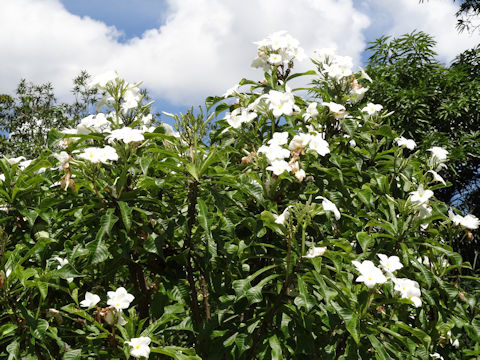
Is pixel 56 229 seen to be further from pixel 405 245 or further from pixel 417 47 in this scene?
pixel 417 47

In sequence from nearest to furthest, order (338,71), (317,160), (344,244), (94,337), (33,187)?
1. (94,337)
2. (344,244)
3. (33,187)
4. (317,160)
5. (338,71)

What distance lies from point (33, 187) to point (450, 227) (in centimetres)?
210

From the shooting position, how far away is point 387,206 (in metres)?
2.66

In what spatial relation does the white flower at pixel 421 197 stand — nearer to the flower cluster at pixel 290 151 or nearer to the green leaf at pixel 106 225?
the flower cluster at pixel 290 151

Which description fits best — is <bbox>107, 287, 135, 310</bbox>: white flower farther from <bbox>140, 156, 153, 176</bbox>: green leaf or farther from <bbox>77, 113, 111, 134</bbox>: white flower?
<bbox>77, 113, 111, 134</bbox>: white flower

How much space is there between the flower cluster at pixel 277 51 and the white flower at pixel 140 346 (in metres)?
1.53

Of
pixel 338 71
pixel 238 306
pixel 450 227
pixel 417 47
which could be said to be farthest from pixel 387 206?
pixel 417 47

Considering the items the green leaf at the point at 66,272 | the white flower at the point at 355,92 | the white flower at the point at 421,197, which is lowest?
the green leaf at the point at 66,272

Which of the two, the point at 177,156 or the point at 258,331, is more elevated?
the point at 177,156

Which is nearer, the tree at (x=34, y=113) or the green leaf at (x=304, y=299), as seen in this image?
the green leaf at (x=304, y=299)

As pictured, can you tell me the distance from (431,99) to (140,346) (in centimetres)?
858

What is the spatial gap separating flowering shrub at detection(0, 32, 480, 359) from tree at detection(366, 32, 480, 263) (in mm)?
6640

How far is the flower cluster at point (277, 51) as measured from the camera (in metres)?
2.82

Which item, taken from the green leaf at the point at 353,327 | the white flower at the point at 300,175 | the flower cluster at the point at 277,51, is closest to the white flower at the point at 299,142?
the white flower at the point at 300,175
